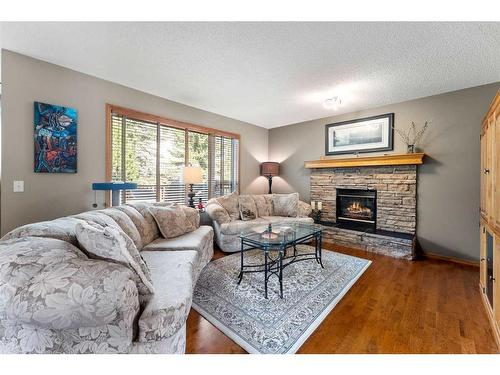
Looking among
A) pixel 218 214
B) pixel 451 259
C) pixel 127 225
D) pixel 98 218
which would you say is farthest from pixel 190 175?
pixel 451 259

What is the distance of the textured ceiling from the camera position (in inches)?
72.4

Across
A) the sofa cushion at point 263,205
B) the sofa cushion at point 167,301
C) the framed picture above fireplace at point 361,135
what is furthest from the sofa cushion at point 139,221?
the framed picture above fireplace at point 361,135

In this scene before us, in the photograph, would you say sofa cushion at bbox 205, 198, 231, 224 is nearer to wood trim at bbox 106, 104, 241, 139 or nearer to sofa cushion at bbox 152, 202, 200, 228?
sofa cushion at bbox 152, 202, 200, 228

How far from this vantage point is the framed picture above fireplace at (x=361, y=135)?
12.1ft

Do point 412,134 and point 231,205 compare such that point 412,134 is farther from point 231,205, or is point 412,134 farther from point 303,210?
point 231,205

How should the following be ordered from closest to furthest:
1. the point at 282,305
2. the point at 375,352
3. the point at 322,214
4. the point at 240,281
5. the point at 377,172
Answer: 1. the point at 375,352
2. the point at 282,305
3. the point at 240,281
4. the point at 377,172
5. the point at 322,214

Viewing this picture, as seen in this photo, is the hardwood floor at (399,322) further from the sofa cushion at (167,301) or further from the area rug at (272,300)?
the sofa cushion at (167,301)

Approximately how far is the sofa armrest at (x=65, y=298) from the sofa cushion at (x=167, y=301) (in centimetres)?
18

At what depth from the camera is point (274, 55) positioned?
2.20 metres

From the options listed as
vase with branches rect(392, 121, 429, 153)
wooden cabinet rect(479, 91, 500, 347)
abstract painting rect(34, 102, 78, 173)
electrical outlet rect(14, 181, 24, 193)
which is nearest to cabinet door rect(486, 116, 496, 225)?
wooden cabinet rect(479, 91, 500, 347)
